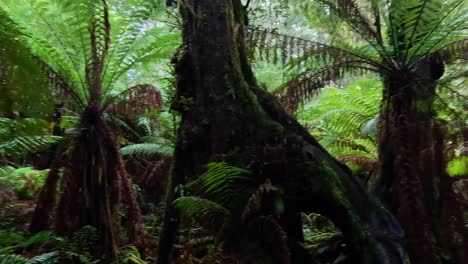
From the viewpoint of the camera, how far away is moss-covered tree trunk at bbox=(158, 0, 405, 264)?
247 centimetres

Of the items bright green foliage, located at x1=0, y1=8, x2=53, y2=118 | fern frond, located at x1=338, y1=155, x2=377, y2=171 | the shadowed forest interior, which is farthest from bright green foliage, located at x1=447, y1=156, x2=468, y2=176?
bright green foliage, located at x1=0, y1=8, x2=53, y2=118

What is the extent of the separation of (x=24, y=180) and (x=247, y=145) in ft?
9.86

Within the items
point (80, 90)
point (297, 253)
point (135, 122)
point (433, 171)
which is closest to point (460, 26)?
point (433, 171)

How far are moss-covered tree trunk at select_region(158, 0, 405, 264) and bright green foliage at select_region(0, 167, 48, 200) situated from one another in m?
2.38

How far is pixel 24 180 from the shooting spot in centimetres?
459

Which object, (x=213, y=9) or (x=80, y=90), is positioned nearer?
(x=213, y=9)

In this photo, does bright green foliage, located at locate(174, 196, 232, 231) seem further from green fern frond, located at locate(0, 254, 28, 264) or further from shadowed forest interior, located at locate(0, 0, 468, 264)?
green fern frond, located at locate(0, 254, 28, 264)

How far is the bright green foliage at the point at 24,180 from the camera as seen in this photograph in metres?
4.38

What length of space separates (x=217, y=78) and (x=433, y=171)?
1.52 metres

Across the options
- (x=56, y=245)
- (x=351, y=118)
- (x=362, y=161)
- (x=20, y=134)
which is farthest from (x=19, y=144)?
(x=351, y=118)

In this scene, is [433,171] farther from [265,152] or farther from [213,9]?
[213,9]

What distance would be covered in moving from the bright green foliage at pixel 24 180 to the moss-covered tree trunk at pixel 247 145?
93.7 inches

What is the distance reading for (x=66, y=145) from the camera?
154 inches

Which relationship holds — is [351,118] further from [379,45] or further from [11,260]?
[11,260]
